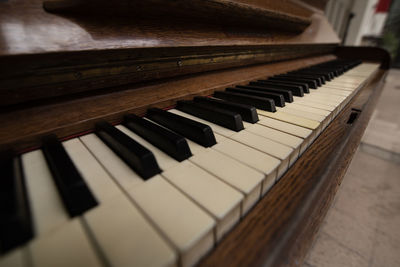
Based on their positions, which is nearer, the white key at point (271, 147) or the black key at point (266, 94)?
the white key at point (271, 147)

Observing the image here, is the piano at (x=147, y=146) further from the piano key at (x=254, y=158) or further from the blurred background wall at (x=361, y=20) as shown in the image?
the blurred background wall at (x=361, y=20)

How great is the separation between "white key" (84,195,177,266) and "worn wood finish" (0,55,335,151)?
1.09ft

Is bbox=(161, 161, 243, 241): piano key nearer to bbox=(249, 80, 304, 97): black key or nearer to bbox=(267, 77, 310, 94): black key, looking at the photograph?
bbox=(249, 80, 304, 97): black key

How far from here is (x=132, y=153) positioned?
49cm

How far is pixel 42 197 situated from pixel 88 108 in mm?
329

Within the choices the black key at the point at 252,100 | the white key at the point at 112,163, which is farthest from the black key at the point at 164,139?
the black key at the point at 252,100

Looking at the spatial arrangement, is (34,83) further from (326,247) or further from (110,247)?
(326,247)

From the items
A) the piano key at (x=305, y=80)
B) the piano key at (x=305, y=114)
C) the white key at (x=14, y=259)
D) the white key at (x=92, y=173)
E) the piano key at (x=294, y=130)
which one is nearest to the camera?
the white key at (x=14, y=259)

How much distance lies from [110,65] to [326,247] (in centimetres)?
141

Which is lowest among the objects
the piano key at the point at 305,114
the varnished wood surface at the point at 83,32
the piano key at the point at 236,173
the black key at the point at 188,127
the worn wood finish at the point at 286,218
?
the worn wood finish at the point at 286,218

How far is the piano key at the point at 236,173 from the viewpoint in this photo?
1.46ft

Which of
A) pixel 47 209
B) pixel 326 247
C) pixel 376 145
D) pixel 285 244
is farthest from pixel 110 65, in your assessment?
pixel 376 145

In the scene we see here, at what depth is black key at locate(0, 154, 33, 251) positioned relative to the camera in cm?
30

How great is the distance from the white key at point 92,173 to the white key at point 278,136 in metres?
0.46
